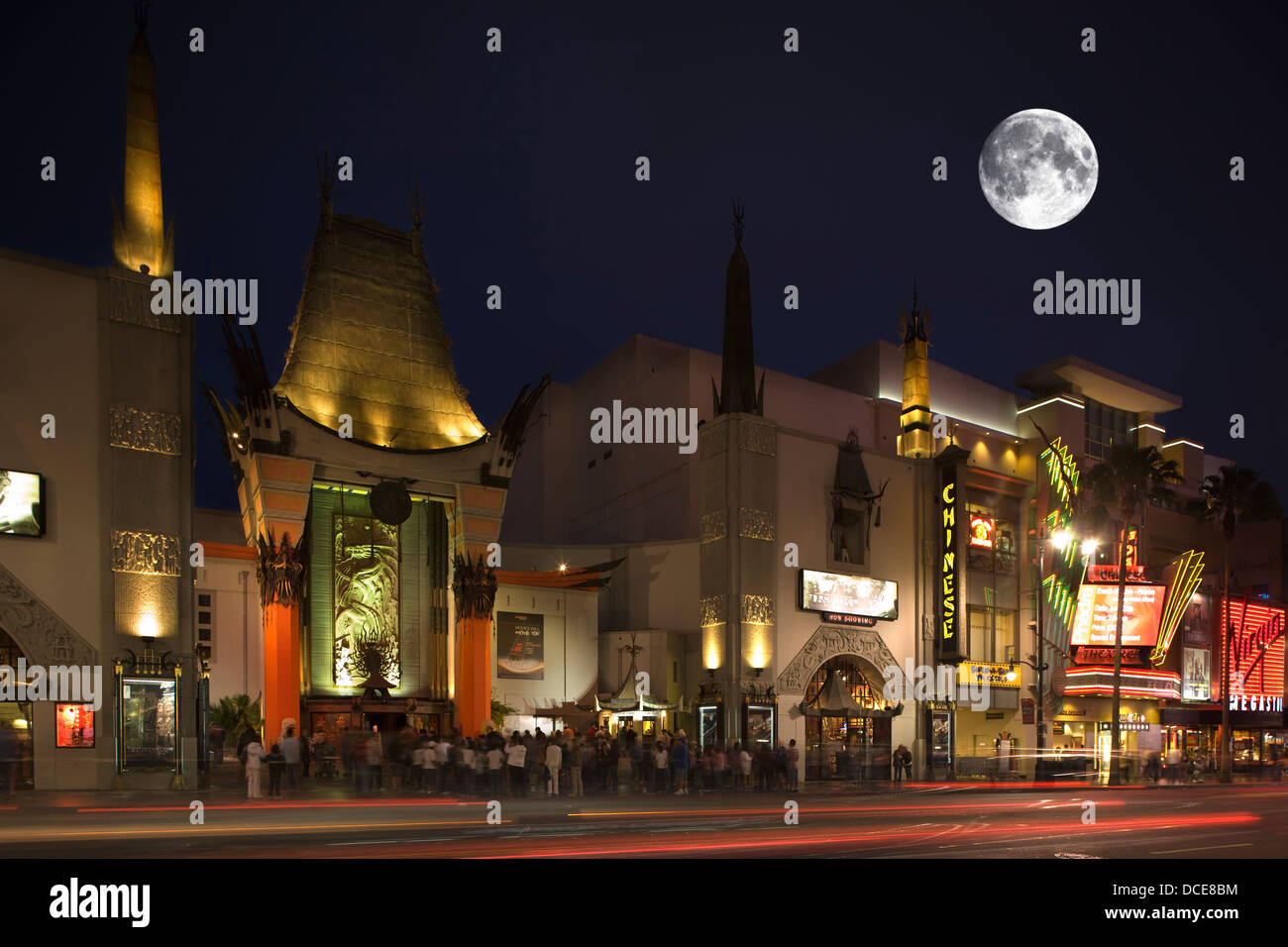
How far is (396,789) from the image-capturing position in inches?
1088

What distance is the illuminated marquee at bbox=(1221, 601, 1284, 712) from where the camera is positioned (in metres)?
61.1

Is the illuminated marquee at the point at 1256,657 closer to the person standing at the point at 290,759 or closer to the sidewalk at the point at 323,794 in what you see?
the sidewalk at the point at 323,794

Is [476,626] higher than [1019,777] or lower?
higher

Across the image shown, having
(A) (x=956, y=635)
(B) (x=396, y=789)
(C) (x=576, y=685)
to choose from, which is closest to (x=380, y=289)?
(C) (x=576, y=685)

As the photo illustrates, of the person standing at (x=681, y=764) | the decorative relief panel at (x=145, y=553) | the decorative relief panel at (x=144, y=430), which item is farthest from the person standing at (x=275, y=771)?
the person standing at (x=681, y=764)

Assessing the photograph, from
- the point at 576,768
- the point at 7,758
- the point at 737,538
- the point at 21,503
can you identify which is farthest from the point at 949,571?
the point at 7,758

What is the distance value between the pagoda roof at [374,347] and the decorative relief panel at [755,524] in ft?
37.4

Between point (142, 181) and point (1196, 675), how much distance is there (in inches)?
2106

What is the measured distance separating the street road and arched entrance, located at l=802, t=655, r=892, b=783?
11.2 metres

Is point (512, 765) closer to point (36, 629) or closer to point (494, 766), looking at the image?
point (494, 766)

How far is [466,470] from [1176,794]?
1031 inches

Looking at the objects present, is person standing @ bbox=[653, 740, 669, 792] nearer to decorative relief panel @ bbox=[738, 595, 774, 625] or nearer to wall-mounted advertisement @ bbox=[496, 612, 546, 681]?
decorative relief panel @ bbox=[738, 595, 774, 625]

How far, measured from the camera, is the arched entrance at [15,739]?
78.5 ft
